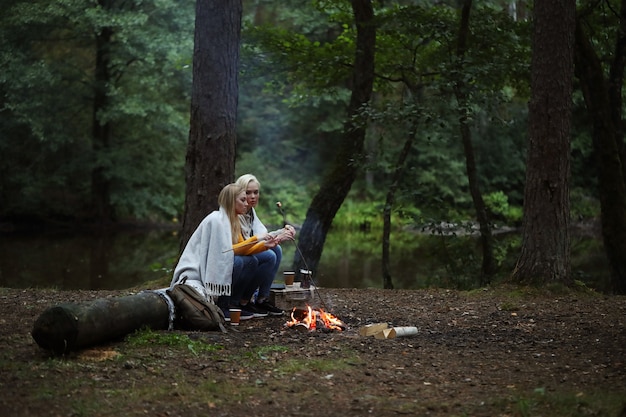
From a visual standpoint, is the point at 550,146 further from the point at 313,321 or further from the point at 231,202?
the point at 231,202

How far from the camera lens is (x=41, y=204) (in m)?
25.1

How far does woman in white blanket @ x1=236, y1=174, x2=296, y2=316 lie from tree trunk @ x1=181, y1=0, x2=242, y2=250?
1.46 metres

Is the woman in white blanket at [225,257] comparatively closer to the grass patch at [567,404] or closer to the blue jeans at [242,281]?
the blue jeans at [242,281]

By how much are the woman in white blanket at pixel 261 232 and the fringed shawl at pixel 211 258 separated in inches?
13.3

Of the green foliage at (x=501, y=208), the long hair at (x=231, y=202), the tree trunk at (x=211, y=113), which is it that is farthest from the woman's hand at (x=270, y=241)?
the green foliage at (x=501, y=208)

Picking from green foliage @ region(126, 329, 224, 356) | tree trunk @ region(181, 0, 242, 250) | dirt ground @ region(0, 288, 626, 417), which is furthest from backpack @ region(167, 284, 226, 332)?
tree trunk @ region(181, 0, 242, 250)

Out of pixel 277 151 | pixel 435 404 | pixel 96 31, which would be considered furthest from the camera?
pixel 277 151

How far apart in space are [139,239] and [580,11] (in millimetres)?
14732

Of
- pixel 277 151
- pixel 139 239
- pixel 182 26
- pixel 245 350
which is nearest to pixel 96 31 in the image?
→ pixel 182 26

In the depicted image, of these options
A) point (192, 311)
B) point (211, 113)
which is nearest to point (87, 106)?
point (211, 113)

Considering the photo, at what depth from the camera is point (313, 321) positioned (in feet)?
22.4

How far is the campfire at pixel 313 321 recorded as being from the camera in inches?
266

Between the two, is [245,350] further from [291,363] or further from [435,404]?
[435,404]

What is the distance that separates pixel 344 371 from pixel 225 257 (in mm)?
1870
